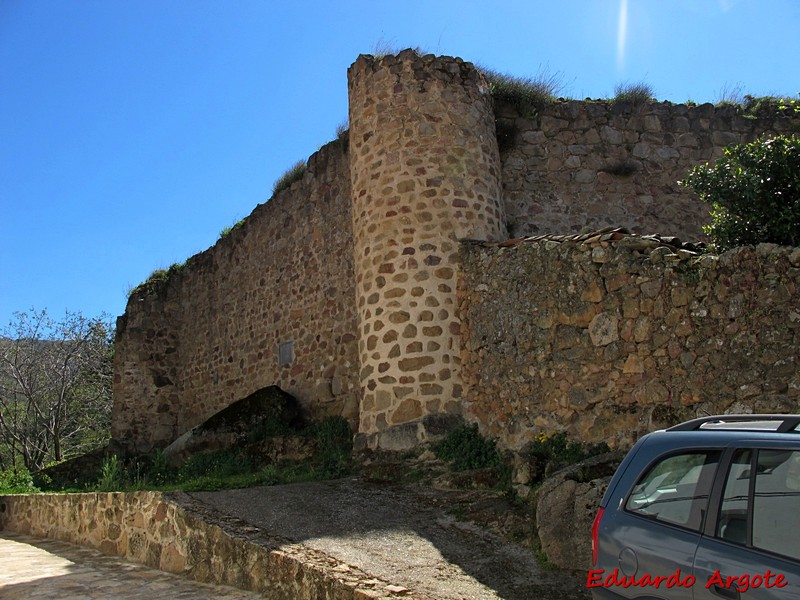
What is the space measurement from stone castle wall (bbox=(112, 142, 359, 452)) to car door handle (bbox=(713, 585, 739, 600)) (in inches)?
351

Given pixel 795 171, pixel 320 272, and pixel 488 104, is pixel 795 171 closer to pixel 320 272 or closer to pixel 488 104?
pixel 488 104

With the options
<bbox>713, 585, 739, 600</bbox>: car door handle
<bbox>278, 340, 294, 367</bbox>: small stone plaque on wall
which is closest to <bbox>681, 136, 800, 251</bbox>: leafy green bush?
<bbox>713, 585, 739, 600</bbox>: car door handle

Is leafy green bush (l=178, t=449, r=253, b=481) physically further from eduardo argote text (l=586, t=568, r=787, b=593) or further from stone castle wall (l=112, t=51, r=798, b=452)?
eduardo argote text (l=586, t=568, r=787, b=593)

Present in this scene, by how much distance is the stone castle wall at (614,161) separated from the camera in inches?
464

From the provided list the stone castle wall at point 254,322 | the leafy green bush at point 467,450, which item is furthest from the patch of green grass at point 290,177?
the leafy green bush at point 467,450

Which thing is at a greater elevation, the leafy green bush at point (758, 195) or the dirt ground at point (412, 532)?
the leafy green bush at point (758, 195)

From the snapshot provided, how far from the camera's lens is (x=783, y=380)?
6.53m

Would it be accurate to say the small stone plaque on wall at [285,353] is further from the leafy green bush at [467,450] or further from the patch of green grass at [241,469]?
the leafy green bush at [467,450]

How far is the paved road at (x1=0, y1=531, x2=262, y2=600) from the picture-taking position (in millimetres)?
6493

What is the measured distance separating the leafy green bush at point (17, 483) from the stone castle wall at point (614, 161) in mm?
9463

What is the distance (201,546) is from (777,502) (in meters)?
4.96

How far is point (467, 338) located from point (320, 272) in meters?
4.27

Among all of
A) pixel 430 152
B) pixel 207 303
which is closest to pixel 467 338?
pixel 430 152

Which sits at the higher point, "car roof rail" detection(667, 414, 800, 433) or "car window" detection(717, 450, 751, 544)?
"car roof rail" detection(667, 414, 800, 433)
